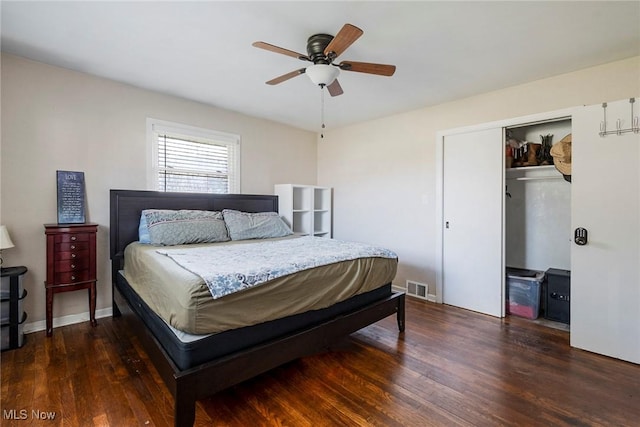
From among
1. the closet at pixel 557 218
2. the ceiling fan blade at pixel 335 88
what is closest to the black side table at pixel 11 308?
A: the ceiling fan blade at pixel 335 88

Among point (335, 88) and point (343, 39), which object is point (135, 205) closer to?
point (335, 88)

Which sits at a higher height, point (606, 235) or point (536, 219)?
point (536, 219)

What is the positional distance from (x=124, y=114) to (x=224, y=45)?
1.57 metres

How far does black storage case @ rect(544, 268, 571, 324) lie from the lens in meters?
3.02

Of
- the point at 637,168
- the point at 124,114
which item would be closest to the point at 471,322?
the point at 637,168

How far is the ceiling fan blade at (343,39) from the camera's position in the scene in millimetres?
1657

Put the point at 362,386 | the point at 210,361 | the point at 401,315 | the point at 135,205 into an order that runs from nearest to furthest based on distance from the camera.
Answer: the point at 210,361 < the point at 362,386 < the point at 401,315 < the point at 135,205

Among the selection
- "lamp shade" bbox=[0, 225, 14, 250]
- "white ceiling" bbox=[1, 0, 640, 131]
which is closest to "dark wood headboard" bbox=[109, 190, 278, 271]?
"lamp shade" bbox=[0, 225, 14, 250]

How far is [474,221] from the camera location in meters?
3.37

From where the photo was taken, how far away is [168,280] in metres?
1.70

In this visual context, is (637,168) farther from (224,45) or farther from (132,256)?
(132,256)

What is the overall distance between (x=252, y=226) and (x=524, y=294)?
123 inches

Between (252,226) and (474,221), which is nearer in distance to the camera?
(474,221)

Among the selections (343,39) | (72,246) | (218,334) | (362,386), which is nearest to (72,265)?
(72,246)
